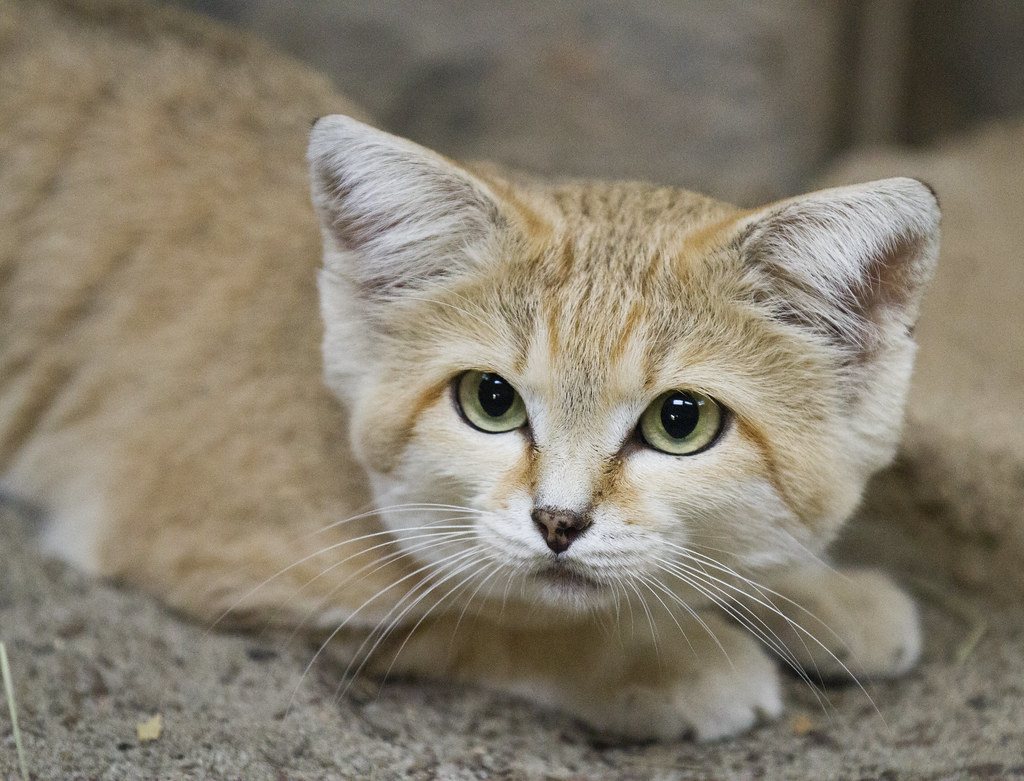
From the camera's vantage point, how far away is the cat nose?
143 centimetres

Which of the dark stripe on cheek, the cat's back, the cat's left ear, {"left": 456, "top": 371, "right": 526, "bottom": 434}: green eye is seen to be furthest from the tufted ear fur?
the cat's back

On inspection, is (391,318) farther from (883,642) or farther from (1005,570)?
(1005,570)

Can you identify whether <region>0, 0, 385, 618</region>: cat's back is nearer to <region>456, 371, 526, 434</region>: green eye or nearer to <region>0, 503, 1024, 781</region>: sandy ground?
<region>0, 503, 1024, 781</region>: sandy ground

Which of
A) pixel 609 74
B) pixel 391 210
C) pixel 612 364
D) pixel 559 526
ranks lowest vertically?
pixel 559 526

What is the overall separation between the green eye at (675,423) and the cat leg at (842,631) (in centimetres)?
61

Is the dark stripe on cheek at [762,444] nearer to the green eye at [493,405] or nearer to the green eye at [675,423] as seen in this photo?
the green eye at [675,423]

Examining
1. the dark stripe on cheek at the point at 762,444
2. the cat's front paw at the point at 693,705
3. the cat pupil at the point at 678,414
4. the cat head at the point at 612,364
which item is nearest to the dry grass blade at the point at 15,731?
the cat head at the point at 612,364

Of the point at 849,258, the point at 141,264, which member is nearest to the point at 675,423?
the point at 849,258

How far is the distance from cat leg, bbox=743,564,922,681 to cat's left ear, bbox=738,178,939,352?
0.61 m

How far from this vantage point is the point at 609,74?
148 inches

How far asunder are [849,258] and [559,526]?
0.63 metres

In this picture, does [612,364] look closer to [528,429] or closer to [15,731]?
[528,429]

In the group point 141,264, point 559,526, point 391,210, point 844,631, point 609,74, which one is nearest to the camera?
point 559,526

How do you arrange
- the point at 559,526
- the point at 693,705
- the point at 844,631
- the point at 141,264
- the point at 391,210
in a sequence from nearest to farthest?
the point at 559,526, the point at 391,210, the point at 693,705, the point at 844,631, the point at 141,264
